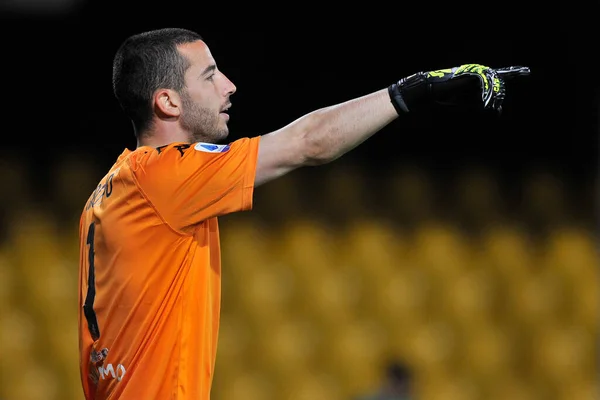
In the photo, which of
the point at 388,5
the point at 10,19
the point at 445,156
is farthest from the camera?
the point at 445,156

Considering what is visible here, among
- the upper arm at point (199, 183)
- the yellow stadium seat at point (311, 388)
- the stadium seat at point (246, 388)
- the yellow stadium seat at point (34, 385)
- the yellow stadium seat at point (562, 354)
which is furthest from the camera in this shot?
the yellow stadium seat at point (562, 354)

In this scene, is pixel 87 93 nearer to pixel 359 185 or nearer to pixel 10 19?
pixel 10 19

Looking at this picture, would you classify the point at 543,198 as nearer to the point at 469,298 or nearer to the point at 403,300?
the point at 469,298

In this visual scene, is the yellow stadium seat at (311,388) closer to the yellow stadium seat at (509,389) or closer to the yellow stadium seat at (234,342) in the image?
the yellow stadium seat at (234,342)

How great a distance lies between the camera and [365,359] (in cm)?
523

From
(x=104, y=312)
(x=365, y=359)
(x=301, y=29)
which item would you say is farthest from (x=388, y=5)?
(x=104, y=312)

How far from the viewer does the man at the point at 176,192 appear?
177 cm

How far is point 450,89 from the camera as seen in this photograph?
182 cm

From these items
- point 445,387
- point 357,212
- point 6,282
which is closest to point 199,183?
point 6,282

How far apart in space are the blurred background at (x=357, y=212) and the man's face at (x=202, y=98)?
287cm

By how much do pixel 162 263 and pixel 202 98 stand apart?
335 mm

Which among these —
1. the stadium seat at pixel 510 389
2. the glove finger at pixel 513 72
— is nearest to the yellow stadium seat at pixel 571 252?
the stadium seat at pixel 510 389

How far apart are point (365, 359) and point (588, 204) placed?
158 cm

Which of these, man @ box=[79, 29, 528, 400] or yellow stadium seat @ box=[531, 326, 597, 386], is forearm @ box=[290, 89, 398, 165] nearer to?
man @ box=[79, 29, 528, 400]
